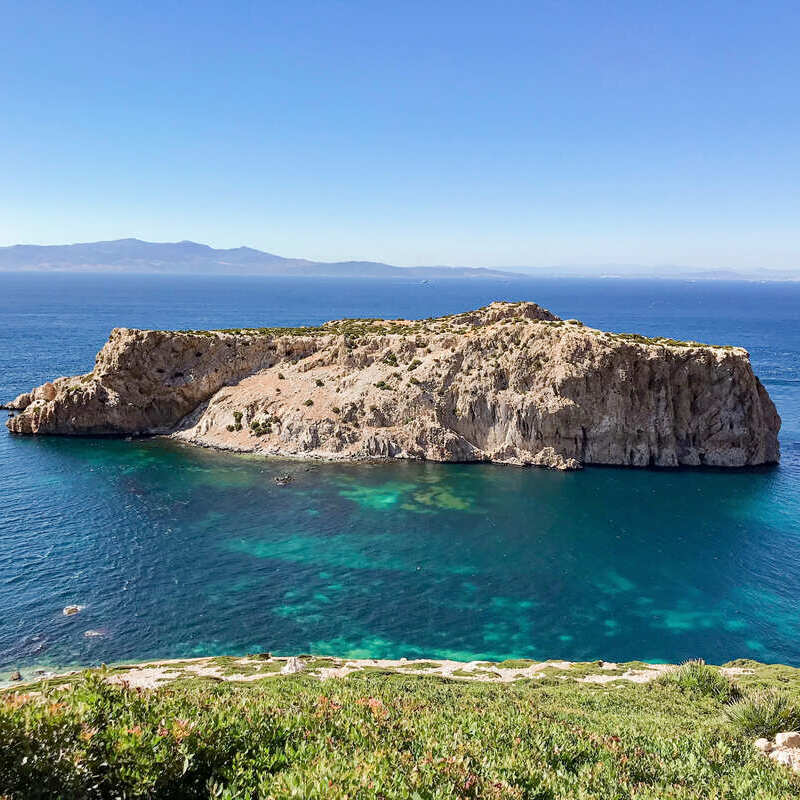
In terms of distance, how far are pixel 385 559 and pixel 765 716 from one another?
31956 millimetres

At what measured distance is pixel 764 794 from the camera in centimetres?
1520

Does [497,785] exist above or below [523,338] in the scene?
below

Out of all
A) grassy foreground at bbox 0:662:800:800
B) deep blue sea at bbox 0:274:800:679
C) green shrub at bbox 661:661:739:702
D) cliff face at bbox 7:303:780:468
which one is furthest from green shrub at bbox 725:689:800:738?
cliff face at bbox 7:303:780:468

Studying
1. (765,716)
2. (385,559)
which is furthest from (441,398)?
(765,716)

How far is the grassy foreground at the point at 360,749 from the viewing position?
12.7 meters

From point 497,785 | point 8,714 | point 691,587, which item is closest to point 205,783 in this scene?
point 8,714

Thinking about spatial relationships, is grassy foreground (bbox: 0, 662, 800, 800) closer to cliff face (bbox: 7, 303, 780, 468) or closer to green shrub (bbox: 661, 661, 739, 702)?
green shrub (bbox: 661, 661, 739, 702)

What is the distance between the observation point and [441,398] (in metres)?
79.2

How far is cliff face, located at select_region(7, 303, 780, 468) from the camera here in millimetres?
74562

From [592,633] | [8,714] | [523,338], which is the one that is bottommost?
[592,633]

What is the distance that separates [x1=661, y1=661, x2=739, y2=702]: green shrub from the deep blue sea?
31.0ft

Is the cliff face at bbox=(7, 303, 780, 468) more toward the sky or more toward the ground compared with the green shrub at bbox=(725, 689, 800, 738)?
more toward the sky

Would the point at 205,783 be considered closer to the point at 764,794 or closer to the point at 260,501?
the point at 764,794

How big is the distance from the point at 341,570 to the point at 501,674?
1789cm
